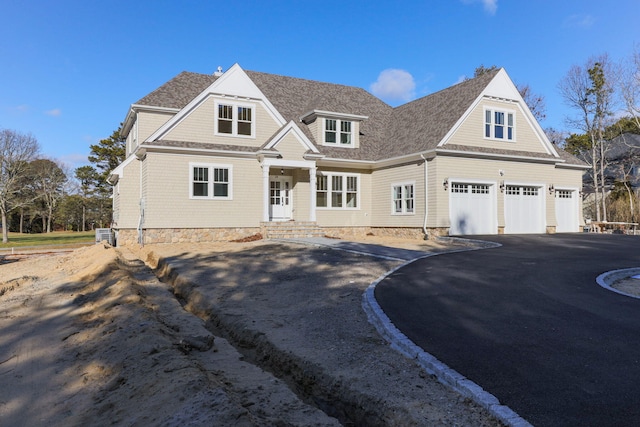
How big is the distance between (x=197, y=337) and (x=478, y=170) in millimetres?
17026

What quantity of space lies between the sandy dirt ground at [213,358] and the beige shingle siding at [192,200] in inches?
292

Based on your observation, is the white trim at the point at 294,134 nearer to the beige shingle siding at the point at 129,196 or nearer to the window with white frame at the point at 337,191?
the window with white frame at the point at 337,191

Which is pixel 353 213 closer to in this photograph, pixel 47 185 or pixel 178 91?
pixel 178 91

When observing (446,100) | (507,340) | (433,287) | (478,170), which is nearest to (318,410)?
(507,340)

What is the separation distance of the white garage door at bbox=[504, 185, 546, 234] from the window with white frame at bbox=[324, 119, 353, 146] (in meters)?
8.34

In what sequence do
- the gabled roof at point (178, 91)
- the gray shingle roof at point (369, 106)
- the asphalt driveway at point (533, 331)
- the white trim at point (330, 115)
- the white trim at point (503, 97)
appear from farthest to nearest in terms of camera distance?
the white trim at point (330, 115) < the gray shingle roof at point (369, 106) < the gabled roof at point (178, 91) < the white trim at point (503, 97) < the asphalt driveway at point (533, 331)

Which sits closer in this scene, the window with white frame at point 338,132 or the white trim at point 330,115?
the white trim at point 330,115

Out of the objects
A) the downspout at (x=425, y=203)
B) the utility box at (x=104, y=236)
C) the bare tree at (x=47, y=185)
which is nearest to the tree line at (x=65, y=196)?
the bare tree at (x=47, y=185)

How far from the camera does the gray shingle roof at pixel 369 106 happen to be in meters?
20.7

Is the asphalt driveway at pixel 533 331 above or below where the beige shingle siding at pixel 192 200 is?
below

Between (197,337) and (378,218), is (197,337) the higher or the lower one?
the lower one

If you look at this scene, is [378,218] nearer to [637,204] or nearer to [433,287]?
[433,287]

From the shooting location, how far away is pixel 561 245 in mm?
15836

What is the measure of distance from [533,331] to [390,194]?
16.6 m
